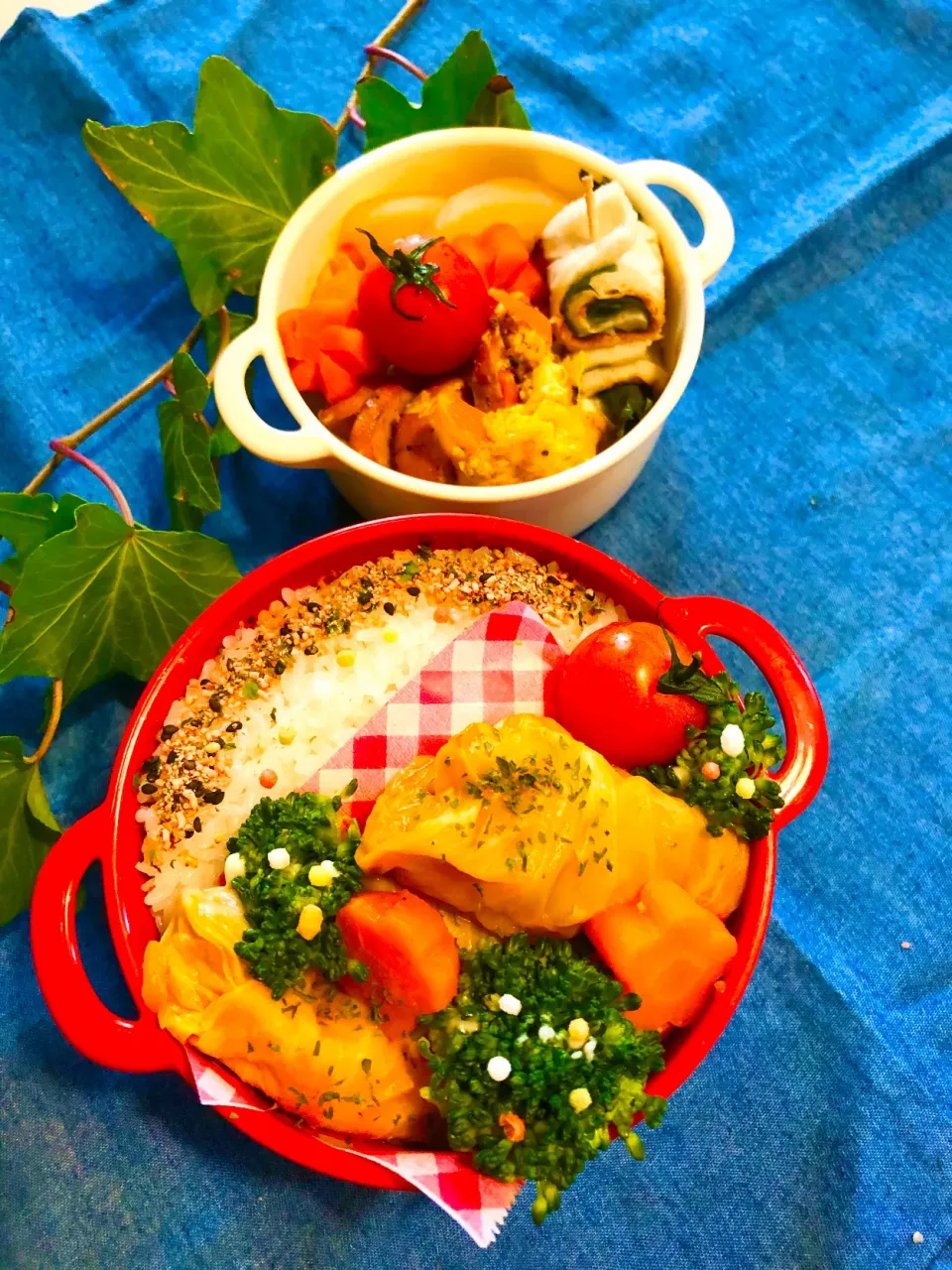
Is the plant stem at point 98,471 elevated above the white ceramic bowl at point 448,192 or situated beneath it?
situated beneath

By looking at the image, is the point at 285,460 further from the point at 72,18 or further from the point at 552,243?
the point at 72,18

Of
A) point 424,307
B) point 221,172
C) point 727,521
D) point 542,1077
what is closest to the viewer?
point 542,1077

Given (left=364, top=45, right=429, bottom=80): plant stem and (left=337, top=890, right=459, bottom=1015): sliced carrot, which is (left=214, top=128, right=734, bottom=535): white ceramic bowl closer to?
(left=364, top=45, right=429, bottom=80): plant stem

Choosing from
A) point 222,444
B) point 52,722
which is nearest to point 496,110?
point 222,444

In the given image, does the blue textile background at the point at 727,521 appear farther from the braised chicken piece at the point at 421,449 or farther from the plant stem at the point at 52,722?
the braised chicken piece at the point at 421,449

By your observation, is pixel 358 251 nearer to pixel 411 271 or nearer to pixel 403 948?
pixel 411 271

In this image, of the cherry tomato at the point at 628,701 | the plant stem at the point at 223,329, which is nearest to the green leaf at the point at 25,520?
the plant stem at the point at 223,329
